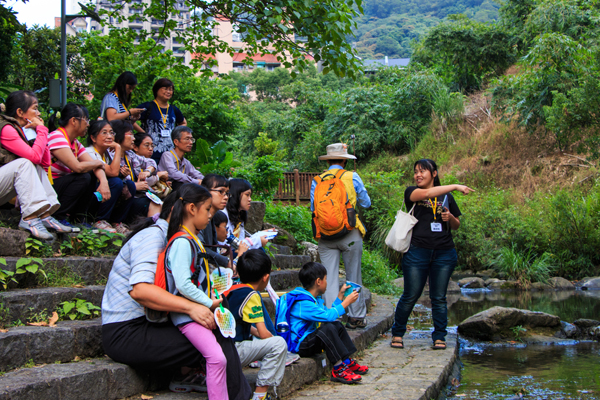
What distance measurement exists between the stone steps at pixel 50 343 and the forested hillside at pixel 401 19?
91.4 meters

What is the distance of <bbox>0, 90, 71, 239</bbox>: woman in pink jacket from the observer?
3982mm

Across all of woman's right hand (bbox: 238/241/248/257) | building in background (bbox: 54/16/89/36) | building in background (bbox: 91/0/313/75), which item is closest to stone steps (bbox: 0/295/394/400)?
woman's right hand (bbox: 238/241/248/257)

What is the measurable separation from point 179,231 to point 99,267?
1.70m

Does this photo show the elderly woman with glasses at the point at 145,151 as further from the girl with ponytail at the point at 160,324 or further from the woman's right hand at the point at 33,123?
the girl with ponytail at the point at 160,324

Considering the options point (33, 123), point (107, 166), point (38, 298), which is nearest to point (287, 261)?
point (107, 166)

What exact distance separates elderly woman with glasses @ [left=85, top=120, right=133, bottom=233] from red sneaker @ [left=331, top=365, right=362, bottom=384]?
8.23 feet

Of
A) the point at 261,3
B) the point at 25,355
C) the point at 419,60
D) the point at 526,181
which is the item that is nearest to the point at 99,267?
the point at 25,355

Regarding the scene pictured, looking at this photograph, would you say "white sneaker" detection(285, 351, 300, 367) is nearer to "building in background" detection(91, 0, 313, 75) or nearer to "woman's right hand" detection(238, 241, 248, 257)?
"woman's right hand" detection(238, 241, 248, 257)

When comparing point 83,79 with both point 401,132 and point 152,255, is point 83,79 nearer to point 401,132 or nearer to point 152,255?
point 401,132

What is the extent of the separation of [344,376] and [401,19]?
424 feet

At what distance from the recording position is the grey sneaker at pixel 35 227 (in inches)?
157

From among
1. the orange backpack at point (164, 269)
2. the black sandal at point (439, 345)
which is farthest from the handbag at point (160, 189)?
the black sandal at point (439, 345)

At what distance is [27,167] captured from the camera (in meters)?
4.02

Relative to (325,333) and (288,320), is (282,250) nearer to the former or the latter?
(288,320)
